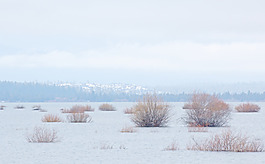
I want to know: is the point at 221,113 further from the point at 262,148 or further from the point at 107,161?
the point at 107,161

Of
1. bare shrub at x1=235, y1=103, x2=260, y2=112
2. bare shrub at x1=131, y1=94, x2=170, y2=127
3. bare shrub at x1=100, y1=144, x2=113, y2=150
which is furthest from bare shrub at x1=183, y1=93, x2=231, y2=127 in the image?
bare shrub at x1=235, y1=103, x2=260, y2=112

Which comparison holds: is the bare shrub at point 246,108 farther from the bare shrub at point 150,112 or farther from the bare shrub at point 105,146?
the bare shrub at point 105,146

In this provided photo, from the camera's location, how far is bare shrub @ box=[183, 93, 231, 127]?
4122 centimetres

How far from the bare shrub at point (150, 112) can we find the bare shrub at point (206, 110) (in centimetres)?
189

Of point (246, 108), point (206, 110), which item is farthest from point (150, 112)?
point (246, 108)

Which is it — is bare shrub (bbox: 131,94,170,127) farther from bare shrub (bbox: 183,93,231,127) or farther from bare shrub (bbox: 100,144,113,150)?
bare shrub (bbox: 100,144,113,150)

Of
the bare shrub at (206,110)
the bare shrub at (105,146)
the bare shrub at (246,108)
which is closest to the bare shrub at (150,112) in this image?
the bare shrub at (206,110)

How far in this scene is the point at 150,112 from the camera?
137 feet

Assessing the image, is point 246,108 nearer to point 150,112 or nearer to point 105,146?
point 150,112

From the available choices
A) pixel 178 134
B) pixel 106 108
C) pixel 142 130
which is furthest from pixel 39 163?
pixel 106 108

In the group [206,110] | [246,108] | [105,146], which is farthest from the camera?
[246,108]

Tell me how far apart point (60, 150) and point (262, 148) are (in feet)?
28.0

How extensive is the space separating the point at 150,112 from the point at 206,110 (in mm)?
3787

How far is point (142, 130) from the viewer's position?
38.8 m
